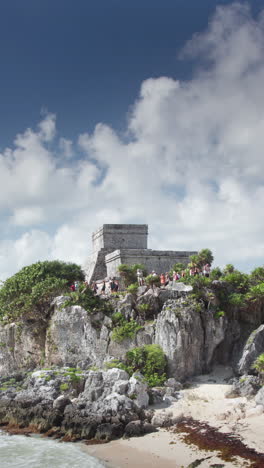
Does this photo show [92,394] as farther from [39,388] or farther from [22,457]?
[22,457]

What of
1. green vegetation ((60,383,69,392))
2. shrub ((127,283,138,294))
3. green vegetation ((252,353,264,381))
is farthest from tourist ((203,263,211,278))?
green vegetation ((60,383,69,392))

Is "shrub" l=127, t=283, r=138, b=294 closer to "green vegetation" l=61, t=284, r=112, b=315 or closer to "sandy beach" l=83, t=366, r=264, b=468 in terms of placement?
"green vegetation" l=61, t=284, r=112, b=315

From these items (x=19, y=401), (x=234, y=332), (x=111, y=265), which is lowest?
(x=19, y=401)

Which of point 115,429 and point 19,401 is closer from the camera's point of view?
point 115,429

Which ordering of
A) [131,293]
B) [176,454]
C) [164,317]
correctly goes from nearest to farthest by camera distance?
[176,454]
[164,317]
[131,293]

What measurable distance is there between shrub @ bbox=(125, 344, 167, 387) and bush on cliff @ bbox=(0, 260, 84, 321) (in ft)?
24.2

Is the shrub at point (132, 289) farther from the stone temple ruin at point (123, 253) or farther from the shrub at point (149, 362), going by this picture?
the stone temple ruin at point (123, 253)

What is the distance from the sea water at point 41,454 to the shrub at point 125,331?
7.01 m

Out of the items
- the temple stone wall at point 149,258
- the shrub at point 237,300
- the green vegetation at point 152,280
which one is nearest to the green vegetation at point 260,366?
the shrub at point 237,300

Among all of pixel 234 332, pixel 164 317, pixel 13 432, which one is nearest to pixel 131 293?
pixel 164 317

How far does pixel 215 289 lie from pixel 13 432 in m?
11.0

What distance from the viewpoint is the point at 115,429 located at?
14.5 metres

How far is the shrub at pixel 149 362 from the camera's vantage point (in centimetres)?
1940

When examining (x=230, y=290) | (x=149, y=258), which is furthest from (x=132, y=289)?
(x=149, y=258)
